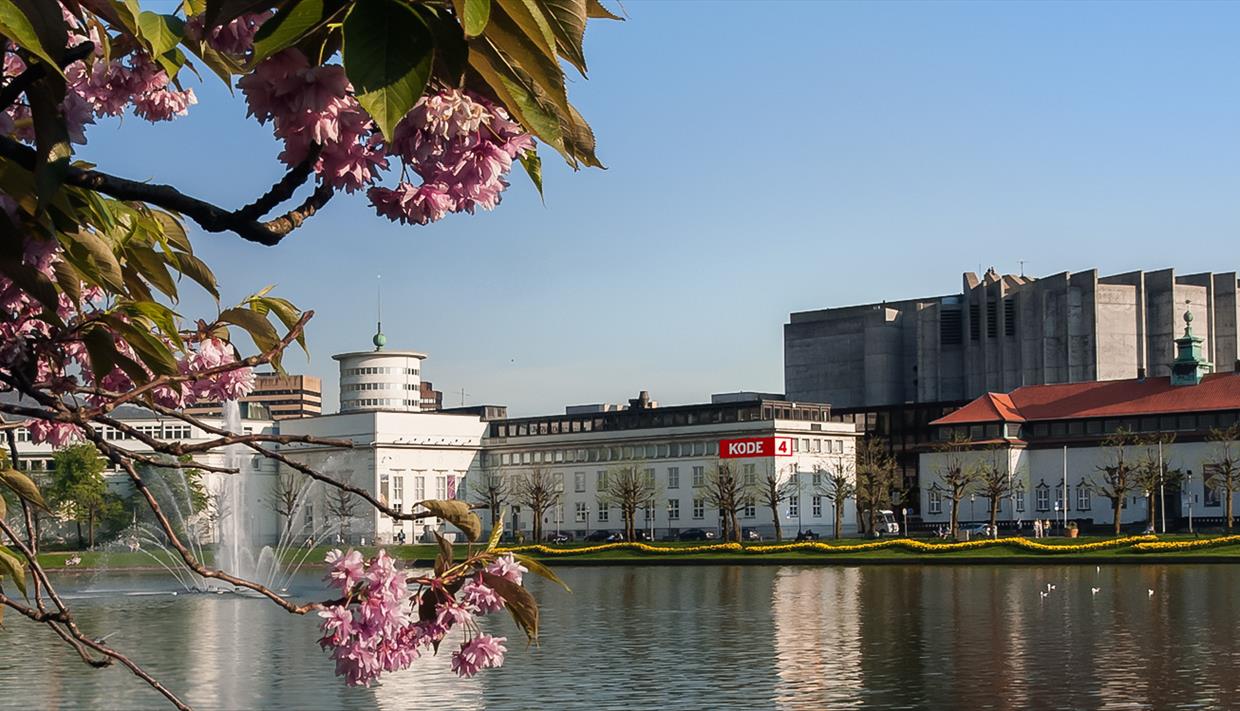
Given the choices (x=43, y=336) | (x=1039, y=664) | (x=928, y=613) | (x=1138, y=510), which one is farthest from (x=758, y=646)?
(x=1138, y=510)

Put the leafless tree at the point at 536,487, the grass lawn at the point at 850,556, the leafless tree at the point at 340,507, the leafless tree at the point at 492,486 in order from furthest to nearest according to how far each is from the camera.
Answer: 1. the leafless tree at the point at 492,486
2. the leafless tree at the point at 340,507
3. the leafless tree at the point at 536,487
4. the grass lawn at the point at 850,556

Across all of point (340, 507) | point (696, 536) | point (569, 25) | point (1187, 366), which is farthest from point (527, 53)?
point (340, 507)

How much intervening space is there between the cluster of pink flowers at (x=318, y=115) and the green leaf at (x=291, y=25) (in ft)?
0.55

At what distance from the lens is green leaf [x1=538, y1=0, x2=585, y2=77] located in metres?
2.81

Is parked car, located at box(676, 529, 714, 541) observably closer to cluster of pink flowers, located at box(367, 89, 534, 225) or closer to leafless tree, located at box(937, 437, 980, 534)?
leafless tree, located at box(937, 437, 980, 534)

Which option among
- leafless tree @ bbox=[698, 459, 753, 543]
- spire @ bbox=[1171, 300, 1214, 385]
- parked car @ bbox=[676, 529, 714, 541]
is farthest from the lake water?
spire @ bbox=[1171, 300, 1214, 385]

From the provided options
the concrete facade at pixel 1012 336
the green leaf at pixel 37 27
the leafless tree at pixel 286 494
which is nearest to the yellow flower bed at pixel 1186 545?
the concrete facade at pixel 1012 336

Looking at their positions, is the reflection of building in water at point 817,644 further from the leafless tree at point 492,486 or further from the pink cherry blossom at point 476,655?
the leafless tree at point 492,486

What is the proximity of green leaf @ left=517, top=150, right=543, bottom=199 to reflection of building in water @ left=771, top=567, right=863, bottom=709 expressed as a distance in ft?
80.0

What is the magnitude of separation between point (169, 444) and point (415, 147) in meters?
1.28

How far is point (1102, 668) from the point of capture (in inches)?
1256

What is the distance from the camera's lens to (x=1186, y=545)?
76.8 m

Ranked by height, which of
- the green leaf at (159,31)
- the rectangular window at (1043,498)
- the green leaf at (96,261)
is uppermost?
the green leaf at (159,31)

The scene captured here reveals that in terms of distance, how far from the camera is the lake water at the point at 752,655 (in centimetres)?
2878
